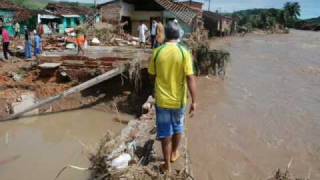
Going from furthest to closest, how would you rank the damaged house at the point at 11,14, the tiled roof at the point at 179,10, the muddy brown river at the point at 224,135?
the damaged house at the point at 11,14 → the tiled roof at the point at 179,10 → the muddy brown river at the point at 224,135

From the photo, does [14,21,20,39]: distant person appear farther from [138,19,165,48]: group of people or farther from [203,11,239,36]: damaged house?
[203,11,239,36]: damaged house

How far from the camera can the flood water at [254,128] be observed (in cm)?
591

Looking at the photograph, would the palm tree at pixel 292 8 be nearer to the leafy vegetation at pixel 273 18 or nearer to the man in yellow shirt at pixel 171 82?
the leafy vegetation at pixel 273 18

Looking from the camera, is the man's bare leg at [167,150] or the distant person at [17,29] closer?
the man's bare leg at [167,150]

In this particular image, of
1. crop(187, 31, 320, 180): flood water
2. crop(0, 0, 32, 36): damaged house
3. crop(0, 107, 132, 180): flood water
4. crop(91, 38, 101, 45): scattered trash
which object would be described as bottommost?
crop(0, 107, 132, 180): flood water

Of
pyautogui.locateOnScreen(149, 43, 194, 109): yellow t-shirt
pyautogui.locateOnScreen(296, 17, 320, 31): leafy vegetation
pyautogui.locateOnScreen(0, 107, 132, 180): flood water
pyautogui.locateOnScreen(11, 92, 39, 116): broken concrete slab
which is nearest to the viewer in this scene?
pyautogui.locateOnScreen(149, 43, 194, 109): yellow t-shirt

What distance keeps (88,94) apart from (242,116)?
228 inches

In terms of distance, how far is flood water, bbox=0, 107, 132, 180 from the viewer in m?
7.77

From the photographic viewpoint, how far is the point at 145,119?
8094 millimetres

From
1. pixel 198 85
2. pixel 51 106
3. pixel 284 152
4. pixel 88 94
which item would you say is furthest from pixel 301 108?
pixel 51 106

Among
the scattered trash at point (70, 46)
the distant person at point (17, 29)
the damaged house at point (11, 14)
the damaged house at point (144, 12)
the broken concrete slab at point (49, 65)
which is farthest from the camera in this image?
the damaged house at point (11, 14)

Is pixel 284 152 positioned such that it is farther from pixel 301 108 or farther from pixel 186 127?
pixel 301 108

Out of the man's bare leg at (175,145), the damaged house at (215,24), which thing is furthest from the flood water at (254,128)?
the damaged house at (215,24)

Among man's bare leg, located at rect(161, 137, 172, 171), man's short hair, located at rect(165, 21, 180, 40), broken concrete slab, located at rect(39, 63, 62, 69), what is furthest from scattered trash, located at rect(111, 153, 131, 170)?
broken concrete slab, located at rect(39, 63, 62, 69)
